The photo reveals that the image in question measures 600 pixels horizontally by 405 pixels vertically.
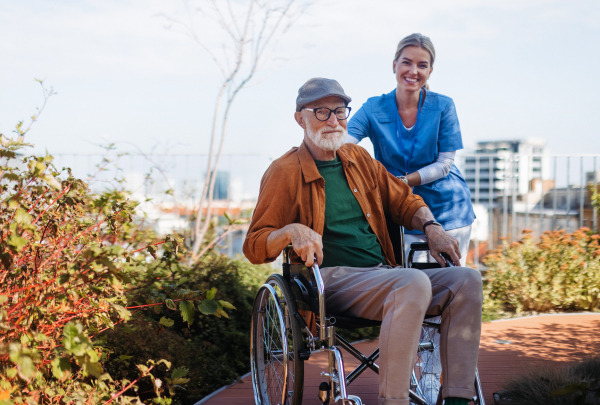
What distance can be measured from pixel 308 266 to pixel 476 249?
4.96 m

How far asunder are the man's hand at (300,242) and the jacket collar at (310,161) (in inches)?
11.9

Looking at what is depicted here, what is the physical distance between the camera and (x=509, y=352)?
351 centimetres

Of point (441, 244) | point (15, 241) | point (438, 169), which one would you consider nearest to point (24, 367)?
point (15, 241)

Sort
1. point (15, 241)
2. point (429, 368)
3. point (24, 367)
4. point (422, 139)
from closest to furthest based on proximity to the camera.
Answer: point (24, 367), point (15, 241), point (429, 368), point (422, 139)

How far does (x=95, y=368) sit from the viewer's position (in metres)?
1.34

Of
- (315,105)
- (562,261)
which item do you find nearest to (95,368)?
(315,105)

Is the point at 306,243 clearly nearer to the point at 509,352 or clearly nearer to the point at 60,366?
the point at 60,366

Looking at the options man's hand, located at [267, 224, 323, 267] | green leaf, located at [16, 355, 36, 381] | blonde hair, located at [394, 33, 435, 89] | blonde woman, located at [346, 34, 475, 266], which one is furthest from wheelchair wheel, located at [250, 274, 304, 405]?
blonde hair, located at [394, 33, 435, 89]

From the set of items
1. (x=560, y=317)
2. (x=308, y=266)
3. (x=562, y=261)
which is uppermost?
(x=308, y=266)

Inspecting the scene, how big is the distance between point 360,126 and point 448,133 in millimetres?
443

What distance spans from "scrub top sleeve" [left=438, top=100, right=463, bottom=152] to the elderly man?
16.7 inches

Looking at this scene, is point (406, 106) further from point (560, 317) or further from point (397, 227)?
point (560, 317)

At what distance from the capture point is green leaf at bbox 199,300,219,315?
203cm

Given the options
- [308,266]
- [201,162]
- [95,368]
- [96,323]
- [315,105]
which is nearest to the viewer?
[95,368]
